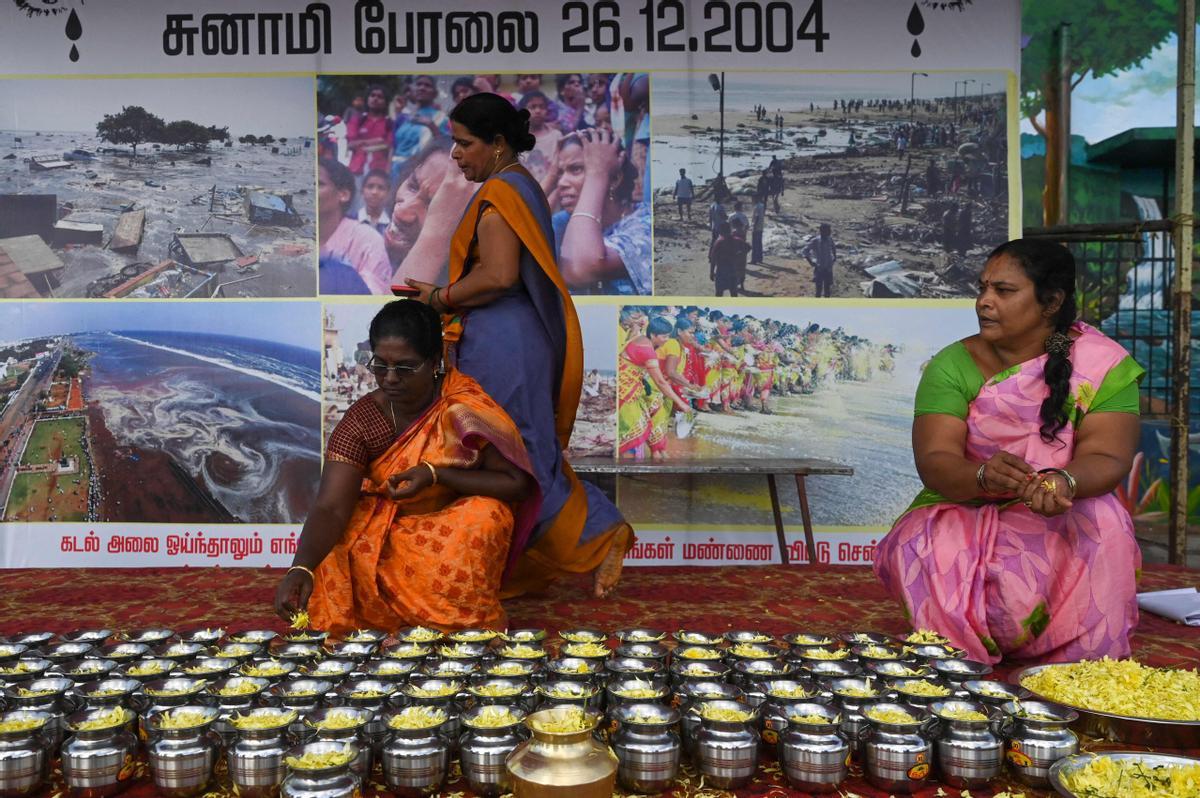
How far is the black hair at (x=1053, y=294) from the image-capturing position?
311cm

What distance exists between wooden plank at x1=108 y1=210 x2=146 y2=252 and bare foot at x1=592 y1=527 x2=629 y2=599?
349 cm

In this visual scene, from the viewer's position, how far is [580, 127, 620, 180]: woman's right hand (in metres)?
5.59

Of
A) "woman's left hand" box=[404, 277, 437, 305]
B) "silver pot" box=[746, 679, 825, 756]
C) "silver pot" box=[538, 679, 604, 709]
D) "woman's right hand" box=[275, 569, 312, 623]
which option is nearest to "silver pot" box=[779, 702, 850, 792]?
"silver pot" box=[746, 679, 825, 756]

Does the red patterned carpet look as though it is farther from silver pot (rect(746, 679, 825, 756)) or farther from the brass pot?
the brass pot

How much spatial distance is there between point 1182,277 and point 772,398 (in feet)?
7.16

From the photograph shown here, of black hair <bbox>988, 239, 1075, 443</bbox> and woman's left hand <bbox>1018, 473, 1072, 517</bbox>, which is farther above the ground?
black hair <bbox>988, 239, 1075, 443</bbox>

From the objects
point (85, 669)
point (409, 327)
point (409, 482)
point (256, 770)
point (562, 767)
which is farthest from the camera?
point (409, 327)

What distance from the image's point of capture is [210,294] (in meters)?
5.66

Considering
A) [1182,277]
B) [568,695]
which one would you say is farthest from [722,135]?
[568,695]

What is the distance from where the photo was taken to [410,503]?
3434mm

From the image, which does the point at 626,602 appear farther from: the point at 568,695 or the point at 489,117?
the point at 489,117

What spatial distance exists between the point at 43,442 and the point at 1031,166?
7480 mm

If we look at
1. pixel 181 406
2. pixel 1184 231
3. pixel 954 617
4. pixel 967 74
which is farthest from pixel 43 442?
pixel 1184 231

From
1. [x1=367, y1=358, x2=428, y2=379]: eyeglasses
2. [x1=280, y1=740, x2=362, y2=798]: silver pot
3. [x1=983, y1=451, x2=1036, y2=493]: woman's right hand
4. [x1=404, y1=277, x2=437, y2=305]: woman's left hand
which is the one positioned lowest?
[x1=280, y1=740, x2=362, y2=798]: silver pot
